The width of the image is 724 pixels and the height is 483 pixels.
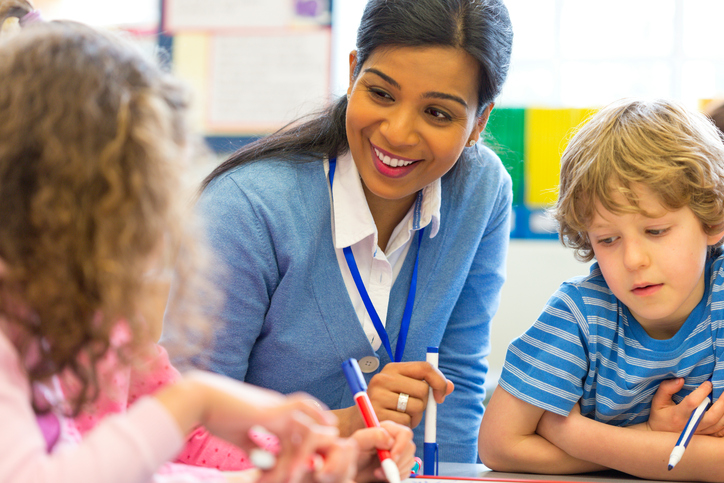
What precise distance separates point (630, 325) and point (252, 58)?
196 centimetres

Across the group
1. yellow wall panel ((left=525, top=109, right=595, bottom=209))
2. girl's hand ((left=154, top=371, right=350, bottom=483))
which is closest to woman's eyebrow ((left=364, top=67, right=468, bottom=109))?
girl's hand ((left=154, top=371, right=350, bottom=483))

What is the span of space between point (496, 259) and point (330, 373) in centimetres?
39

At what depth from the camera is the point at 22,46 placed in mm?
433

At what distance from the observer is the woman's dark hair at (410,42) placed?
936 mm

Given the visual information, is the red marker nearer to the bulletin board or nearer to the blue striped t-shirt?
the blue striped t-shirt

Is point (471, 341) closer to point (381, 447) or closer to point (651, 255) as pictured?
point (651, 255)

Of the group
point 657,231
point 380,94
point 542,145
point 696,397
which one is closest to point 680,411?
point 696,397

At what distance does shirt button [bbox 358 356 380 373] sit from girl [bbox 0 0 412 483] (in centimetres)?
55

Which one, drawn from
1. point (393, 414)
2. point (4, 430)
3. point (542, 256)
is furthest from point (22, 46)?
point (542, 256)

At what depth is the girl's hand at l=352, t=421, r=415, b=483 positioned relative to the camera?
64 cm

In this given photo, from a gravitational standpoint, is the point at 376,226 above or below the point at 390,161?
below

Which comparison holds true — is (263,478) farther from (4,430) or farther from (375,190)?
(375,190)

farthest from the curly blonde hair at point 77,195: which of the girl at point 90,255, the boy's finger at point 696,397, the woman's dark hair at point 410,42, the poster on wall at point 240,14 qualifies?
the poster on wall at point 240,14

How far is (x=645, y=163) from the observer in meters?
0.86
